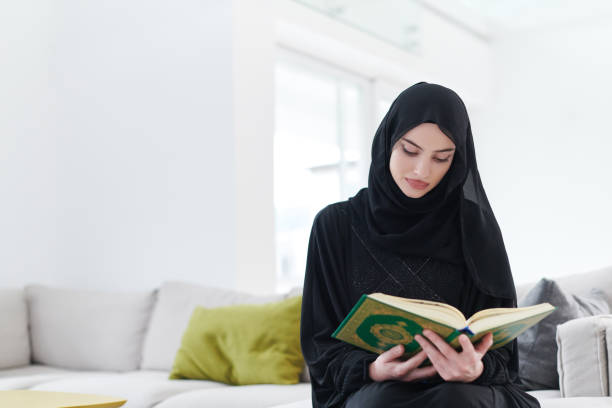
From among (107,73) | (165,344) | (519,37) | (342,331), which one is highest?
(519,37)

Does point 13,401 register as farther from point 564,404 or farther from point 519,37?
point 519,37

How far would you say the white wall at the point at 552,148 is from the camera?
199 inches

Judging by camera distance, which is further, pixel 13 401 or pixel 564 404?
pixel 13 401

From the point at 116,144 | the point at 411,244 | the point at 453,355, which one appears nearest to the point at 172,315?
the point at 116,144

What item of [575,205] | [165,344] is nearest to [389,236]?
[165,344]

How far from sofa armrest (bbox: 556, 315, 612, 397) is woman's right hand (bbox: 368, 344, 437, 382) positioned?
1.99 feet

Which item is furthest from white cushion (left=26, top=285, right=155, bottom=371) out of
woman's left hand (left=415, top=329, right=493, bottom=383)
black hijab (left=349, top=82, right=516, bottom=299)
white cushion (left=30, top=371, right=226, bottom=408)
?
woman's left hand (left=415, top=329, right=493, bottom=383)

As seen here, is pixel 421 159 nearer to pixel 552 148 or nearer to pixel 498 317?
pixel 498 317

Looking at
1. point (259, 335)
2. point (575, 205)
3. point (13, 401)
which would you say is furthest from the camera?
point (575, 205)

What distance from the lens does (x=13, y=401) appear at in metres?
1.85

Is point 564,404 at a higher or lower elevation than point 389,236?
lower

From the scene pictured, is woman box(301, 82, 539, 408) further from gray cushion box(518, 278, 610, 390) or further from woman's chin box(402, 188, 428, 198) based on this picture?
gray cushion box(518, 278, 610, 390)

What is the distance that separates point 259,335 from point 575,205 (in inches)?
133

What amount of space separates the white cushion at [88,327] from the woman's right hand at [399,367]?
2.01m
